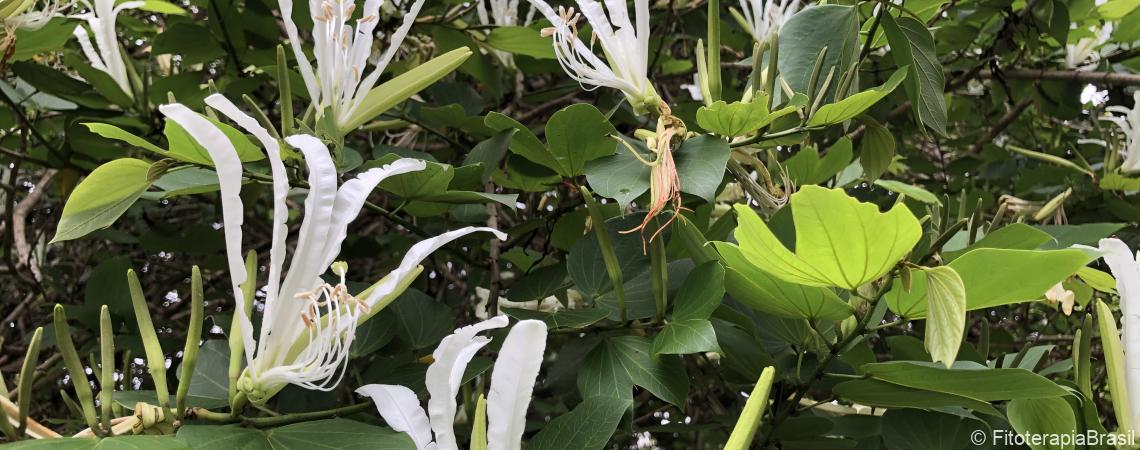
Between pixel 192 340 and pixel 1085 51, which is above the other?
pixel 192 340

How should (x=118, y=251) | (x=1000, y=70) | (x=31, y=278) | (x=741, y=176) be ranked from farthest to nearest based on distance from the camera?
(x=118, y=251), (x=1000, y=70), (x=31, y=278), (x=741, y=176)

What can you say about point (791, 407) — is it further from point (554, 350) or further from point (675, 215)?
point (554, 350)

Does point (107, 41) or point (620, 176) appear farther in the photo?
point (107, 41)

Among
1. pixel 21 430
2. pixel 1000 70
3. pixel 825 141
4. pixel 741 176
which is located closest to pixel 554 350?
pixel 825 141

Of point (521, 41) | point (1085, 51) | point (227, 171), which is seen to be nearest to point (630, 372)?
point (227, 171)

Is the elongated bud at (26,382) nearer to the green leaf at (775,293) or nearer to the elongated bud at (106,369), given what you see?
the elongated bud at (106,369)

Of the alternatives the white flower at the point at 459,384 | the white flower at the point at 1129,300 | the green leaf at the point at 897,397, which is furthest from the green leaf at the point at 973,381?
the white flower at the point at 459,384

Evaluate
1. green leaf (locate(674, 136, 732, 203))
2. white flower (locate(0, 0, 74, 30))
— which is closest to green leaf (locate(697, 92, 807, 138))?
green leaf (locate(674, 136, 732, 203))

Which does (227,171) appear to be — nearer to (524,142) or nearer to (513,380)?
(513,380)
